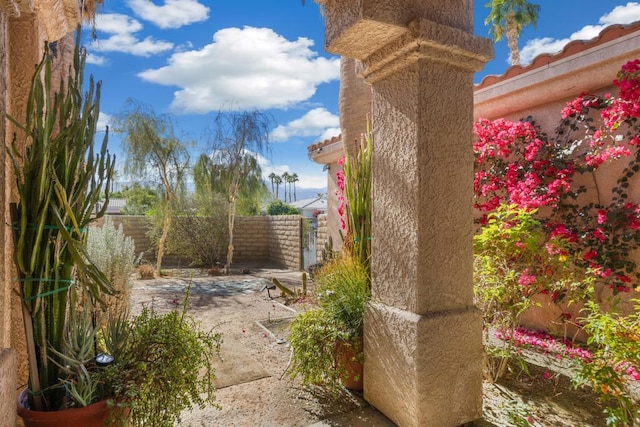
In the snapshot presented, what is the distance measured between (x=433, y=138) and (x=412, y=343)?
3.64ft

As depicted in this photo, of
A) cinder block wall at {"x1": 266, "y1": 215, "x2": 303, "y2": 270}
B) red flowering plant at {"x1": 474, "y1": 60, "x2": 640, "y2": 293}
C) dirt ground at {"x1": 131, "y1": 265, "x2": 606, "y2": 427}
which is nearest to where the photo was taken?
dirt ground at {"x1": 131, "y1": 265, "x2": 606, "y2": 427}

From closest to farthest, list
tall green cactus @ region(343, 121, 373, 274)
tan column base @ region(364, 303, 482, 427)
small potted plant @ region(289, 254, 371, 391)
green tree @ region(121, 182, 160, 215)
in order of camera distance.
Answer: tan column base @ region(364, 303, 482, 427)
small potted plant @ region(289, 254, 371, 391)
tall green cactus @ region(343, 121, 373, 274)
green tree @ region(121, 182, 160, 215)

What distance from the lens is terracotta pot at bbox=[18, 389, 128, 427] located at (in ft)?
5.04

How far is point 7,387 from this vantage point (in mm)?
1429

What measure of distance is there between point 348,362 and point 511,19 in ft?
50.2

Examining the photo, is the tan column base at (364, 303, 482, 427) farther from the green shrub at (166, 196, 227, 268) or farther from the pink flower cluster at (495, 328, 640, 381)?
the green shrub at (166, 196, 227, 268)

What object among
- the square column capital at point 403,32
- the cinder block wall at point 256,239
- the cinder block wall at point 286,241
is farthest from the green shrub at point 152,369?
the cinder block wall at point 256,239

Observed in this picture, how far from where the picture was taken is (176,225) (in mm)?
10750

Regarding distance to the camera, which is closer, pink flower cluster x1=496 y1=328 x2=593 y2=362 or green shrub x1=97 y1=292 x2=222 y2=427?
green shrub x1=97 y1=292 x2=222 y2=427

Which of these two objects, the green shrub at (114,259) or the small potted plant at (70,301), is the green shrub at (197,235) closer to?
the green shrub at (114,259)

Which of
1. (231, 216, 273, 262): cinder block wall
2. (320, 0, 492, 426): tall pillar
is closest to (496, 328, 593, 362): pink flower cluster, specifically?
(320, 0, 492, 426): tall pillar

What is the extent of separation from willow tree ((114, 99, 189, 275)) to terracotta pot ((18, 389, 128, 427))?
819 centimetres

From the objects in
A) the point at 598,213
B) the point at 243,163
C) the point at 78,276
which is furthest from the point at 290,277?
the point at 78,276

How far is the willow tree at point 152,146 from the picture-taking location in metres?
9.56
